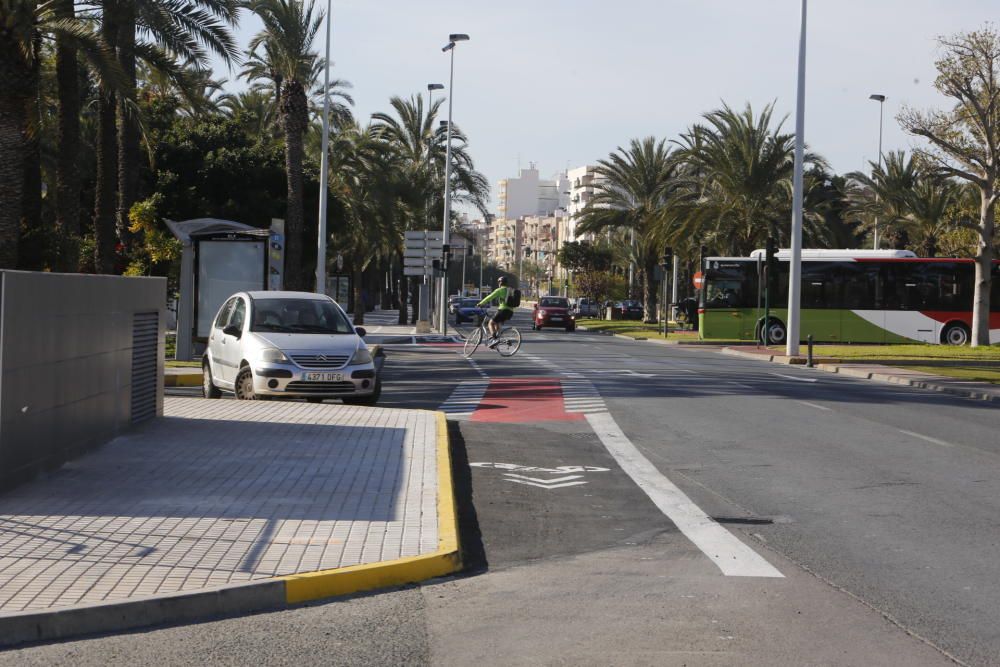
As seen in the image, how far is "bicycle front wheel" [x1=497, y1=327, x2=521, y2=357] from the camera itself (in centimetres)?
3259

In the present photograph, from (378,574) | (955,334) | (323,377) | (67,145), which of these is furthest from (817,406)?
(955,334)

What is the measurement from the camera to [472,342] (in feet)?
108

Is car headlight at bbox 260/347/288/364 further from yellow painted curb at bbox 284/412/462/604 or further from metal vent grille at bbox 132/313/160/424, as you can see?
yellow painted curb at bbox 284/412/462/604

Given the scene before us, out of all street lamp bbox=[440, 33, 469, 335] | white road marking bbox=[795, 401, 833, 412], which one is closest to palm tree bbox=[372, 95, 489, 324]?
street lamp bbox=[440, 33, 469, 335]

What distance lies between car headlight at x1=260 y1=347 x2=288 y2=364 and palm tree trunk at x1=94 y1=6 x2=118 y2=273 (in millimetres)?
10084

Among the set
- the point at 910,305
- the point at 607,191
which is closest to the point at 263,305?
the point at 910,305

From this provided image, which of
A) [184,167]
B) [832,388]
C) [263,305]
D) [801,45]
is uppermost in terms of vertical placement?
[801,45]

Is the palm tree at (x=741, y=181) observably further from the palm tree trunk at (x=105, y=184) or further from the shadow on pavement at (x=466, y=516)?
the shadow on pavement at (x=466, y=516)

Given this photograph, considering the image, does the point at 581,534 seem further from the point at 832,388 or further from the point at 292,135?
the point at 292,135

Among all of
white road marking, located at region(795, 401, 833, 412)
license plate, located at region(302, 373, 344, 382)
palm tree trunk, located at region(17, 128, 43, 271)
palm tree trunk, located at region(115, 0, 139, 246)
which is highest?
palm tree trunk, located at region(115, 0, 139, 246)

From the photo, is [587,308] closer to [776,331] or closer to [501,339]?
[776,331]

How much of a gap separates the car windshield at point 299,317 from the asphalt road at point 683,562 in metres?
2.66

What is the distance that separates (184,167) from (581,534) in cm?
3836

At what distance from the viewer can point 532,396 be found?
20406 millimetres
